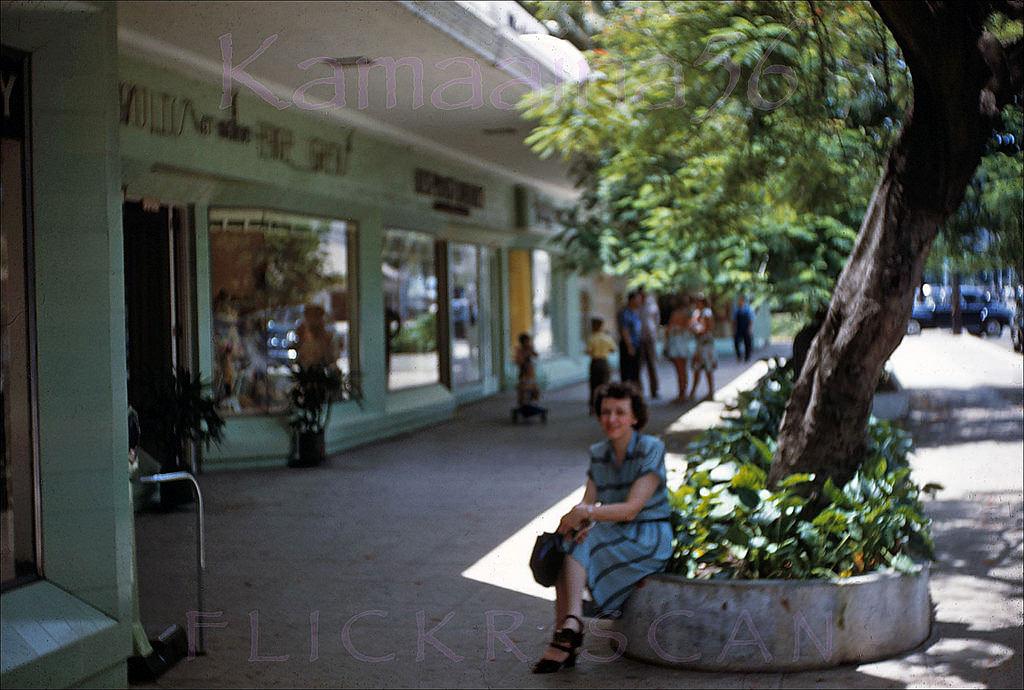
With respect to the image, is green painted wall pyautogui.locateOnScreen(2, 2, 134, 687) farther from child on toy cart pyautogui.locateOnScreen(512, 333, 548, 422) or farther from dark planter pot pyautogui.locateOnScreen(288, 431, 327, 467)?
child on toy cart pyautogui.locateOnScreen(512, 333, 548, 422)

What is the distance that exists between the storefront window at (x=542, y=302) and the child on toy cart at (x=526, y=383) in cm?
674

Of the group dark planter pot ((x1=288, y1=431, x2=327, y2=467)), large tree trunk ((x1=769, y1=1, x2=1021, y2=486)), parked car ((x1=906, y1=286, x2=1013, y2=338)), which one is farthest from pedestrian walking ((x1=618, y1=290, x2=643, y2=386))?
large tree trunk ((x1=769, y1=1, x2=1021, y2=486))

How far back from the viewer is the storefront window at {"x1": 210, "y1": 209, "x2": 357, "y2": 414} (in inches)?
492

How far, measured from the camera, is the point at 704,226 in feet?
36.8

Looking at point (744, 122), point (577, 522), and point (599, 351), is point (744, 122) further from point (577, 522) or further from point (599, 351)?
point (599, 351)

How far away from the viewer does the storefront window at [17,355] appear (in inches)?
206

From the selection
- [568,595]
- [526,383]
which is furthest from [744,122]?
[526,383]

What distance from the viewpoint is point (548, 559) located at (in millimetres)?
5684

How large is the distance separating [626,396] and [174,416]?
5634 millimetres

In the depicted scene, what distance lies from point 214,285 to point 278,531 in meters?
3.89

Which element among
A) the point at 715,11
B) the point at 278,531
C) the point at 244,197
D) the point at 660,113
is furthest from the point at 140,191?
the point at 715,11

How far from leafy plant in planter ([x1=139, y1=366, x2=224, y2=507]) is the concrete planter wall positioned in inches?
230

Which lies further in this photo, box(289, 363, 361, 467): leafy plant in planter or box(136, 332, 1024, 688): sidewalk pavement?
box(289, 363, 361, 467): leafy plant in planter

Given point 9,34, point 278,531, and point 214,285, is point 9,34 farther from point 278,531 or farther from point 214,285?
point 214,285
